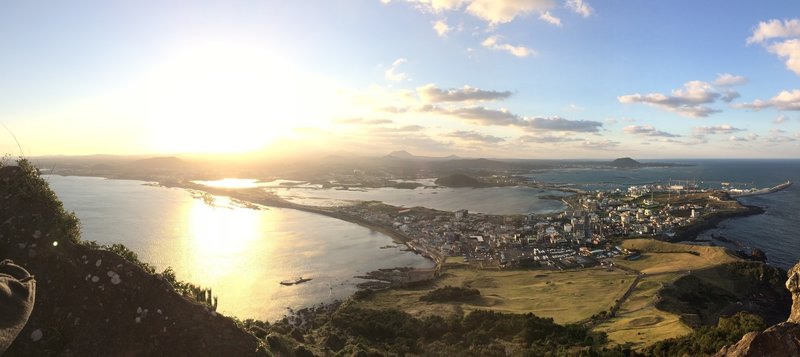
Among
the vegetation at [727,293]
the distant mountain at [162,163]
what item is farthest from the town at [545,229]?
the distant mountain at [162,163]

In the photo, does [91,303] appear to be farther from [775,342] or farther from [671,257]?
[671,257]

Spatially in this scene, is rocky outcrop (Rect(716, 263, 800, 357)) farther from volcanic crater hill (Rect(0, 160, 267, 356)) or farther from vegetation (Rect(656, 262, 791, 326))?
vegetation (Rect(656, 262, 791, 326))

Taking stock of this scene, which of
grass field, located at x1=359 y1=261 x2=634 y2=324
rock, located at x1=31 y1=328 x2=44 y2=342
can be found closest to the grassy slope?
grass field, located at x1=359 y1=261 x2=634 y2=324

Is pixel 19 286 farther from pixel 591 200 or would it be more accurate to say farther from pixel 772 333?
pixel 591 200

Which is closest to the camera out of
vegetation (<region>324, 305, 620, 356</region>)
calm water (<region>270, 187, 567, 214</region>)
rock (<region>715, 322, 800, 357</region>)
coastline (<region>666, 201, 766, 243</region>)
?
rock (<region>715, 322, 800, 357</region>)

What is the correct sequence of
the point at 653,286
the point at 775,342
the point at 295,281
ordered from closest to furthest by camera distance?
the point at 775,342 < the point at 653,286 < the point at 295,281

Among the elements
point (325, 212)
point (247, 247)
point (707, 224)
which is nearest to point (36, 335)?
point (247, 247)
